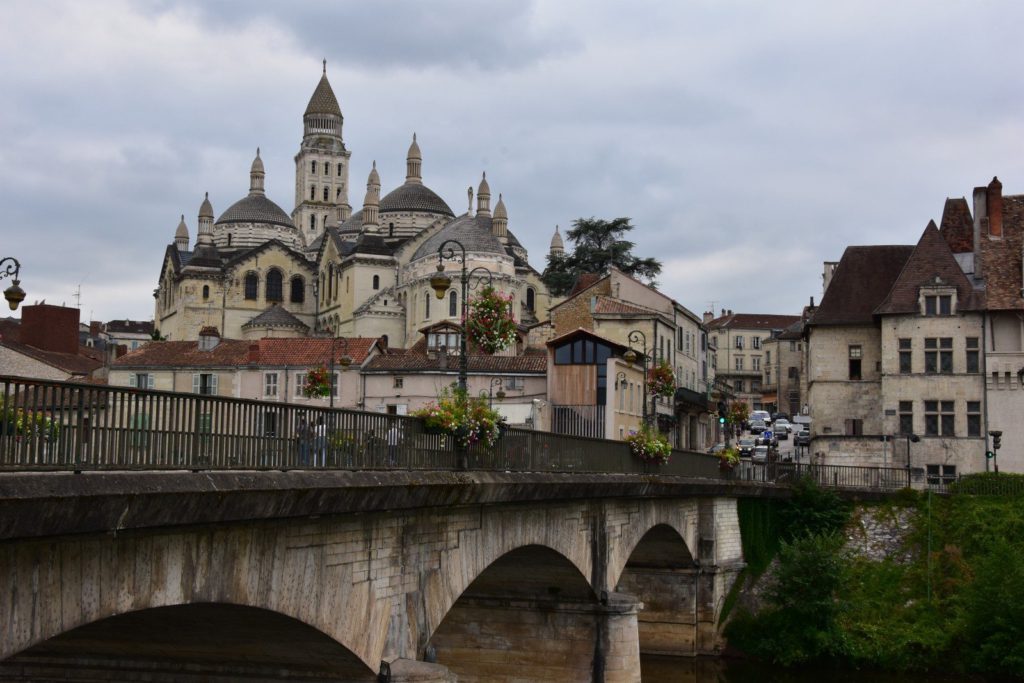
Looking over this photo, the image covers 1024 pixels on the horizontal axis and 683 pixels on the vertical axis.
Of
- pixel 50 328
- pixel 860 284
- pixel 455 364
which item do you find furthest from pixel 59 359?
pixel 860 284

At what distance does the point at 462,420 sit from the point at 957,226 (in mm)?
46030

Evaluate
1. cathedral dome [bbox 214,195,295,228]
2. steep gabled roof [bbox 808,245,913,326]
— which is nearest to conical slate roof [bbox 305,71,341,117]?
cathedral dome [bbox 214,195,295,228]

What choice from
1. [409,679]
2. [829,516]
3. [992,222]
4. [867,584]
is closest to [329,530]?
[409,679]

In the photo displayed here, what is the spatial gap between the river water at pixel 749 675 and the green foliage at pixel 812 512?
25.4 feet

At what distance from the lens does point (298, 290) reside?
120m

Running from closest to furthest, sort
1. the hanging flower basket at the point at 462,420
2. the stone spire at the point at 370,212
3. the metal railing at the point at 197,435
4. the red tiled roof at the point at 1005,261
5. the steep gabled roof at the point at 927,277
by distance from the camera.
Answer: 1. the metal railing at the point at 197,435
2. the hanging flower basket at the point at 462,420
3. the red tiled roof at the point at 1005,261
4. the steep gabled roof at the point at 927,277
5. the stone spire at the point at 370,212

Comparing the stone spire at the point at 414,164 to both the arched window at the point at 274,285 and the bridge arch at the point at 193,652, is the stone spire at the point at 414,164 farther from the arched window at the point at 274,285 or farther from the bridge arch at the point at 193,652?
the bridge arch at the point at 193,652

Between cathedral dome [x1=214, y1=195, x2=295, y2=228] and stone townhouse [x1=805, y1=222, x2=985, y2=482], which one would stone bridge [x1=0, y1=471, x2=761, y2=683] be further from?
cathedral dome [x1=214, y1=195, x2=295, y2=228]

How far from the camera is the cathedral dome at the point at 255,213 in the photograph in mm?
130625

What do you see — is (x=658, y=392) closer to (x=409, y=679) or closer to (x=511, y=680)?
(x=511, y=680)

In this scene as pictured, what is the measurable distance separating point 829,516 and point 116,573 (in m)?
37.9

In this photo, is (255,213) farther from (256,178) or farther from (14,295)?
(14,295)

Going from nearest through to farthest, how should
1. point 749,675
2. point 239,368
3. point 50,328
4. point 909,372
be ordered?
point 749,675 < point 909,372 < point 239,368 < point 50,328

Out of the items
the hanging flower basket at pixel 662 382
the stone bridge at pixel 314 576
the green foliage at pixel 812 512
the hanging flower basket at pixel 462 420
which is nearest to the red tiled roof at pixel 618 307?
the hanging flower basket at pixel 662 382
